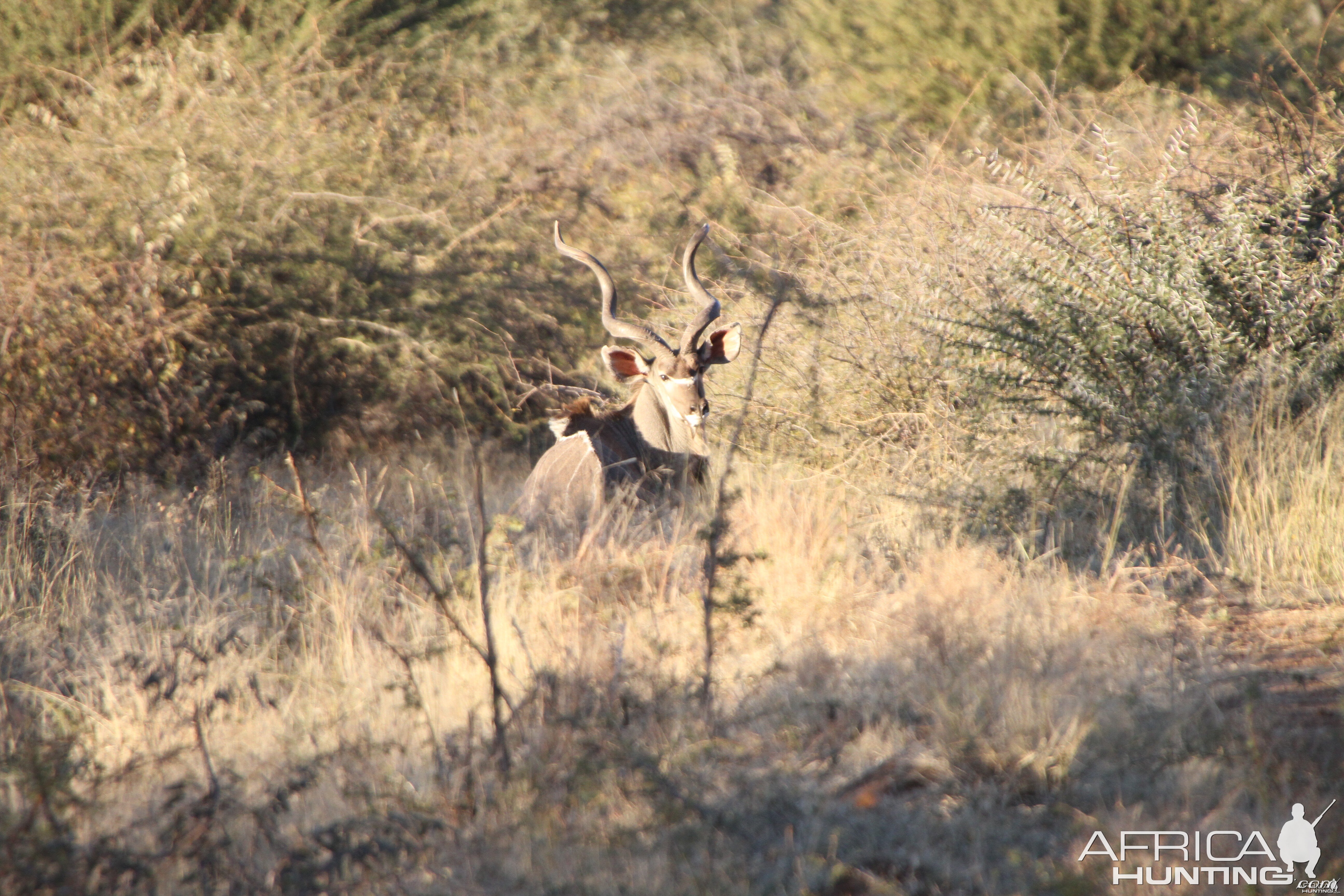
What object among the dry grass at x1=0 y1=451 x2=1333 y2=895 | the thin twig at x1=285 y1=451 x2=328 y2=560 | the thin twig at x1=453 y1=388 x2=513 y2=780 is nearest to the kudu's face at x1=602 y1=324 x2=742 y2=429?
the dry grass at x1=0 y1=451 x2=1333 y2=895

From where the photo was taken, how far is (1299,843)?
2.87 metres

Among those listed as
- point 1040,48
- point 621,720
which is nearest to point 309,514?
point 621,720

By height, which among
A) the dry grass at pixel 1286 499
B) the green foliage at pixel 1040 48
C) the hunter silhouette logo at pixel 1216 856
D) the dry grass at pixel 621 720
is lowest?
the hunter silhouette logo at pixel 1216 856

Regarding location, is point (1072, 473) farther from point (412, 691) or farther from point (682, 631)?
point (412, 691)

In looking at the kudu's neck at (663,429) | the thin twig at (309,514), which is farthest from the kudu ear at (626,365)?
the thin twig at (309,514)

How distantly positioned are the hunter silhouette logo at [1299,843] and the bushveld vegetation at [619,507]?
8cm

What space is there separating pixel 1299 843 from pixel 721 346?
5419mm

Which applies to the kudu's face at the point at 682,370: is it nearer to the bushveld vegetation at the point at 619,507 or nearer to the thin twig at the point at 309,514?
the bushveld vegetation at the point at 619,507

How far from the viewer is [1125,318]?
619 centimetres

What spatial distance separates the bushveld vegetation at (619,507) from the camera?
3320 mm

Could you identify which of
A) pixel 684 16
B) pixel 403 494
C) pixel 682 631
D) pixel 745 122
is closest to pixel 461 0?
Answer: pixel 745 122

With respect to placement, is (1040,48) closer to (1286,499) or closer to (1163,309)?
(1163,309)

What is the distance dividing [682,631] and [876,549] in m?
1.42

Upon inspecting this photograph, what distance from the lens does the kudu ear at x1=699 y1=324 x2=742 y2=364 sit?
7715 mm
